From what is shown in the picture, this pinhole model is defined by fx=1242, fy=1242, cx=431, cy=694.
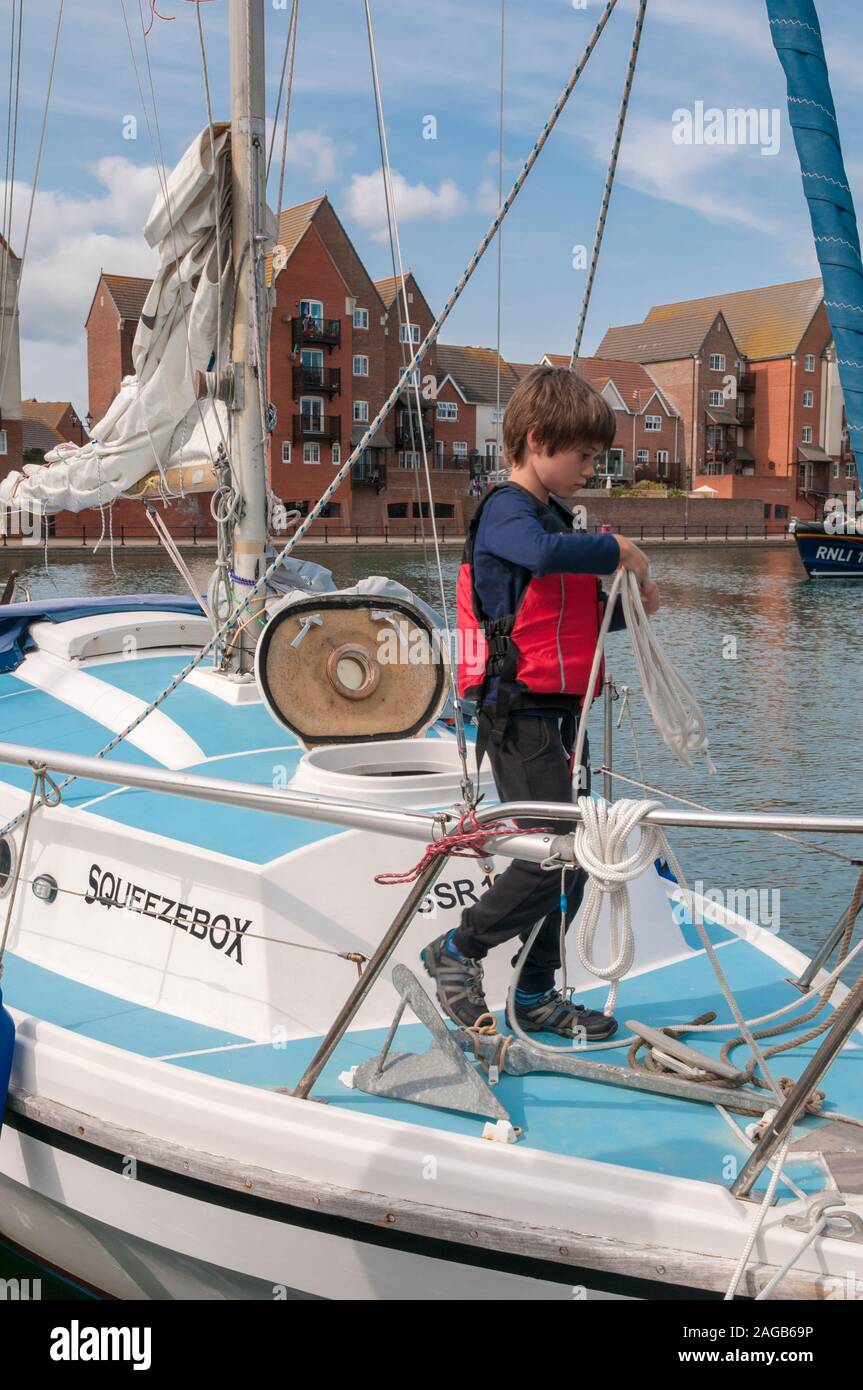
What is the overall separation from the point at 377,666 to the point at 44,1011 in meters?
2.19

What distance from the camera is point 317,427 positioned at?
59.2m

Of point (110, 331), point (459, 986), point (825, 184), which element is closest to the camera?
point (825, 184)

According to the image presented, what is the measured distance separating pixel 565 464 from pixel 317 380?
188ft

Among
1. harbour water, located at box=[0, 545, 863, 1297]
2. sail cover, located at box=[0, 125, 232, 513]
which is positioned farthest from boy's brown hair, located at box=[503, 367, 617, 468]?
sail cover, located at box=[0, 125, 232, 513]

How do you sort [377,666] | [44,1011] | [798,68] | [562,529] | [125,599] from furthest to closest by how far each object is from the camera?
[125,599]
[377,666]
[44,1011]
[562,529]
[798,68]

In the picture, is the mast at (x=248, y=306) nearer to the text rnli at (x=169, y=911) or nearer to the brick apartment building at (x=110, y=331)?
the text rnli at (x=169, y=911)

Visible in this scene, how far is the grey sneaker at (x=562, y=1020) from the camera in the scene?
3.93m

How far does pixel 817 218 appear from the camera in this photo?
2760 millimetres

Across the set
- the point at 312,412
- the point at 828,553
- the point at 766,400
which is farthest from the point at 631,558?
the point at 766,400

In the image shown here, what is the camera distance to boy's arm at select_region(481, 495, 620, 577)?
3352mm

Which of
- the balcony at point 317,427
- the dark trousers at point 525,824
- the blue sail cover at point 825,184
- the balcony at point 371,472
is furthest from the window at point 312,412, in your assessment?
the blue sail cover at point 825,184

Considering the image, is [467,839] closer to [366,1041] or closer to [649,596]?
[649,596]
